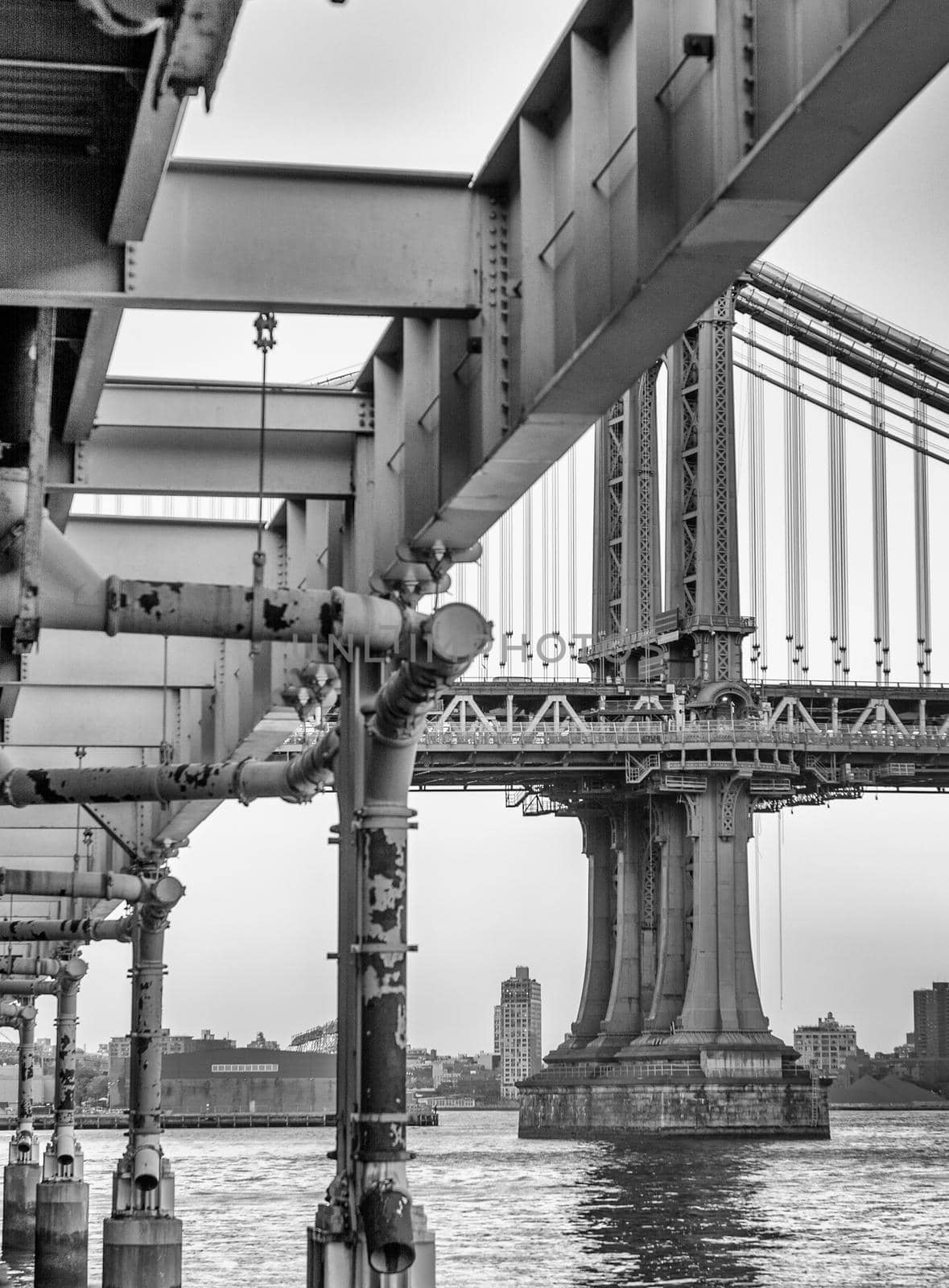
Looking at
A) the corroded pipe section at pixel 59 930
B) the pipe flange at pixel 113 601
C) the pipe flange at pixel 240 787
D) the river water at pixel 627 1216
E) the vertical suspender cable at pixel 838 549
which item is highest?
the vertical suspender cable at pixel 838 549

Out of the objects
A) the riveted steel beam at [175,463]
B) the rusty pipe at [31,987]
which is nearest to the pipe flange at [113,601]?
the riveted steel beam at [175,463]

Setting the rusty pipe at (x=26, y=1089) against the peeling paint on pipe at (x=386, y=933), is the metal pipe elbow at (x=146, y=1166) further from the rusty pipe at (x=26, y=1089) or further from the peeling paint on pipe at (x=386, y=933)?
the rusty pipe at (x=26, y=1089)

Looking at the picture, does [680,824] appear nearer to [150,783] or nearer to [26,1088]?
[26,1088]

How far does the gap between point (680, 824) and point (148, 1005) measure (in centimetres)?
6812

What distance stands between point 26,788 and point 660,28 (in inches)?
523

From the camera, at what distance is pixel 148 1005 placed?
3011 cm

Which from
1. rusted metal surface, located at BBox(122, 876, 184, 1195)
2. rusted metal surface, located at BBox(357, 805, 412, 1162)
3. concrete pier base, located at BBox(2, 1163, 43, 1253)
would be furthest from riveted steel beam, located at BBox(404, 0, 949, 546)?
concrete pier base, located at BBox(2, 1163, 43, 1253)

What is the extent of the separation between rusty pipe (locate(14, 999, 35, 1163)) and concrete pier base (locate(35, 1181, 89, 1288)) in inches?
356

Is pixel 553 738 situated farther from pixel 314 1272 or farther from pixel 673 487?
pixel 314 1272

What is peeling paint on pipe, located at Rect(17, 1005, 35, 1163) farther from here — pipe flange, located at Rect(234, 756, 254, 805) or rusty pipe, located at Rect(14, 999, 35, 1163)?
pipe flange, located at Rect(234, 756, 254, 805)

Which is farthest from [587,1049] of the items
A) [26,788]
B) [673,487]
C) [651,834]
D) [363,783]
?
[363,783]

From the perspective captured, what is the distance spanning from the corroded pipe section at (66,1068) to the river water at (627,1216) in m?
2.47

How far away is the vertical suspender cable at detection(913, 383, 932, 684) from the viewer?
91.3 meters

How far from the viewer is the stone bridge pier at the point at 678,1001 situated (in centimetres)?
9144
